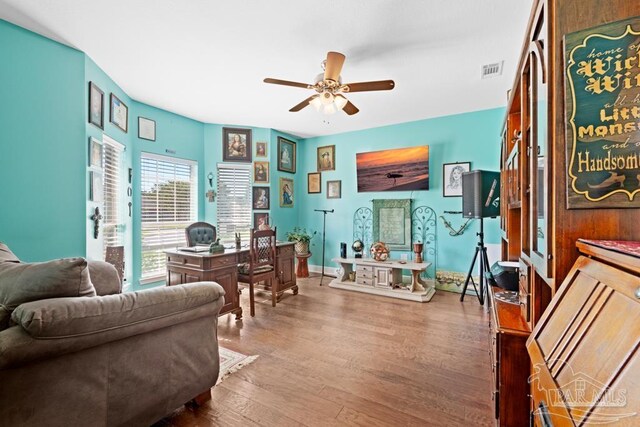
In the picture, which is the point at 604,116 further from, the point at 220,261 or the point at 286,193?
the point at 286,193

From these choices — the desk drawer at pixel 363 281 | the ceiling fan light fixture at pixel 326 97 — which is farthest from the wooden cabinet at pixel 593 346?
the desk drawer at pixel 363 281

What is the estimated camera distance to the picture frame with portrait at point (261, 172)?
4918 millimetres

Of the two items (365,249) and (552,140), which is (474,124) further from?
(552,140)

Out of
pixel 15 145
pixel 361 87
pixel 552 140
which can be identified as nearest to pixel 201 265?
pixel 15 145

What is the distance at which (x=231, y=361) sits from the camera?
2246 millimetres

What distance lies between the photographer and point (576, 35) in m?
0.96

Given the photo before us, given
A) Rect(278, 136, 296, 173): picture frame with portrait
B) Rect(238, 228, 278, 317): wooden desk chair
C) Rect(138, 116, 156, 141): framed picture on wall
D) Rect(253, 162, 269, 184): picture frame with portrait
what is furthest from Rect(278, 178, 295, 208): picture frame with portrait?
Rect(138, 116, 156, 141): framed picture on wall

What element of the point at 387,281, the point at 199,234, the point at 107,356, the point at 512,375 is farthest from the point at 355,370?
the point at 199,234

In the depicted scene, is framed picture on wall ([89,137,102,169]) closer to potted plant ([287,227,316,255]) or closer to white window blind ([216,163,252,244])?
white window blind ([216,163,252,244])

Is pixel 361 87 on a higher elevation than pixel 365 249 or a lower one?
higher

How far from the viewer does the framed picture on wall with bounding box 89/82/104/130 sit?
2787 millimetres

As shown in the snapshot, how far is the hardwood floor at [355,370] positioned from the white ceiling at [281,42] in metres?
2.74

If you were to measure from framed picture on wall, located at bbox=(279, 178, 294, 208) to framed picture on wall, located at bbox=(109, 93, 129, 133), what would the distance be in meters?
2.52

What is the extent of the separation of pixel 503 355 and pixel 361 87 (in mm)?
2286
